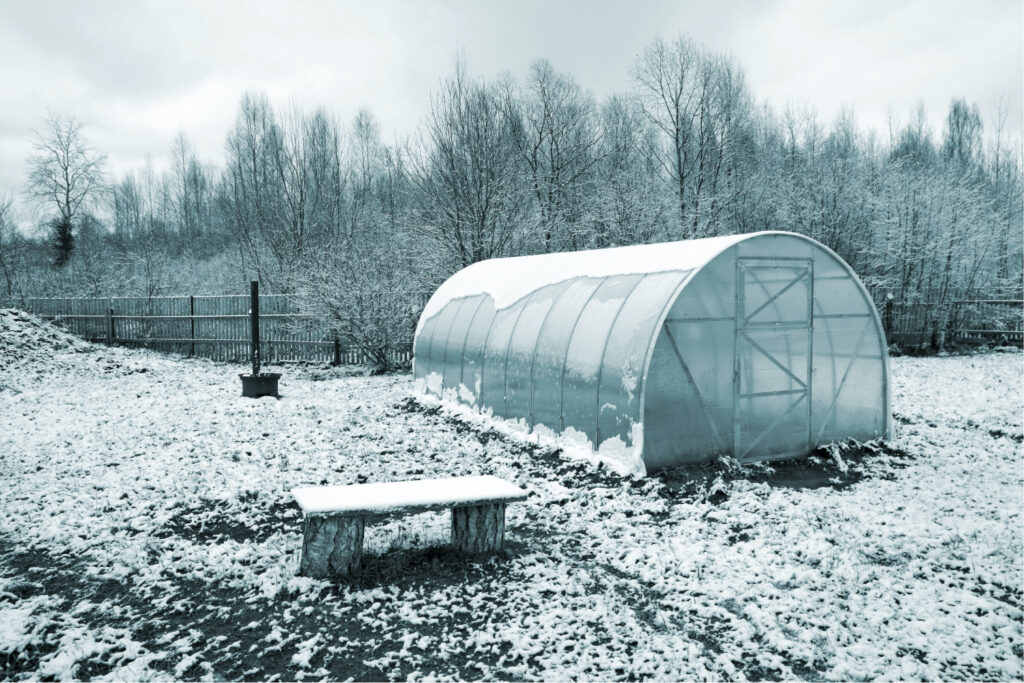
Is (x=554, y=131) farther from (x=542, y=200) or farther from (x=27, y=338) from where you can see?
(x=27, y=338)

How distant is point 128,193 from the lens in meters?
52.0

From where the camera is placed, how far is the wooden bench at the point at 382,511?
5.14 m

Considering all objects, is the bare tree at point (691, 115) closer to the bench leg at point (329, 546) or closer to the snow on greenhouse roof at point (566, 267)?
the snow on greenhouse roof at point (566, 267)

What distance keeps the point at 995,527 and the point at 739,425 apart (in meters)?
2.65

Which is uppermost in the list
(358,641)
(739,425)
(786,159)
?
(786,159)

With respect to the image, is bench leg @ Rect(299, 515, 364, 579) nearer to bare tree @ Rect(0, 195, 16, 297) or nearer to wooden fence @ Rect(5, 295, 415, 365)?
wooden fence @ Rect(5, 295, 415, 365)

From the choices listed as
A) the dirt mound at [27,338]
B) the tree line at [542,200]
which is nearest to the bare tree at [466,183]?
the tree line at [542,200]

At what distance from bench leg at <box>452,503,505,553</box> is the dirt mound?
1556cm

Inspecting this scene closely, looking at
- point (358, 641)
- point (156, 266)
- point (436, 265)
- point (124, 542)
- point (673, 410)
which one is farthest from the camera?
point (156, 266)

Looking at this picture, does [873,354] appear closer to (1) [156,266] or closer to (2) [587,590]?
(2) [587,590]

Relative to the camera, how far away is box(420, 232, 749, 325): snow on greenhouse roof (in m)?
8.29

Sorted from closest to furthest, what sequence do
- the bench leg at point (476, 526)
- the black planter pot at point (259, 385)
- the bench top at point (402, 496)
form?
1. the bench top at point (402, 496)
2. the bench leg at point (476, 526)
3. the black planter pot at point (259, 385)

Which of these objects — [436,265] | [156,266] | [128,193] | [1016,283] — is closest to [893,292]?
[1016,283]

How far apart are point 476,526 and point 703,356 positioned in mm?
3600
